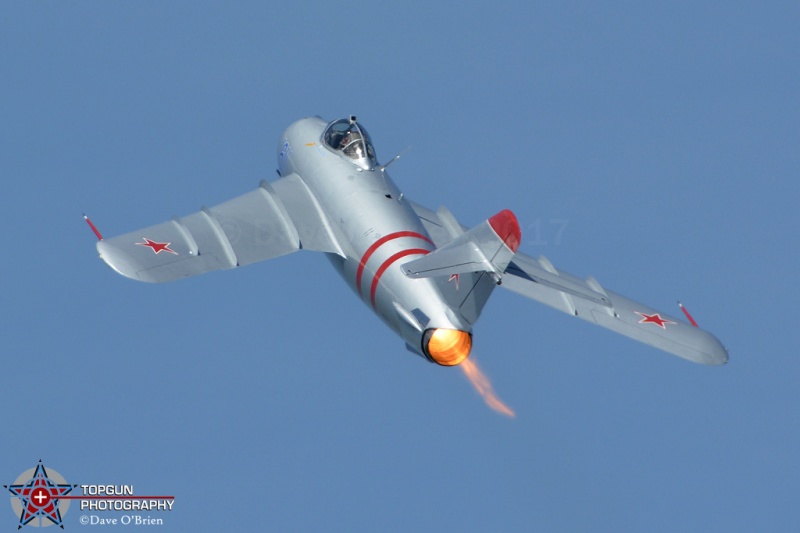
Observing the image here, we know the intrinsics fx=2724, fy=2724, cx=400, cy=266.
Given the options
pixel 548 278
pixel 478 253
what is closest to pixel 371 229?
pixel 478 253

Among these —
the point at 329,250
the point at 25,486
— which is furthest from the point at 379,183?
the point at 25,486

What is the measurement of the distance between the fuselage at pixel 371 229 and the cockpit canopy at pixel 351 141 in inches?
1.1

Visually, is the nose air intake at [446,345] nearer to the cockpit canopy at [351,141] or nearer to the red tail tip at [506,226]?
the red tail tip at [506,226]

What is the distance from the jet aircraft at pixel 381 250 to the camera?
72625 mm

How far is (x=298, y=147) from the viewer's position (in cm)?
8156

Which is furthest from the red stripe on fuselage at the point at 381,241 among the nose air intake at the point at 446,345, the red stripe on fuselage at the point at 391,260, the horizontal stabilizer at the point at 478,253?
the nose air intake at the point at 446,345

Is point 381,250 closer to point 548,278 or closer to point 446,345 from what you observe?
point 446,345

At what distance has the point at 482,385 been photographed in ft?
250

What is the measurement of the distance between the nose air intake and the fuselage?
0.04m

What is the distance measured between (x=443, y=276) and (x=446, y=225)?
23.1 ft

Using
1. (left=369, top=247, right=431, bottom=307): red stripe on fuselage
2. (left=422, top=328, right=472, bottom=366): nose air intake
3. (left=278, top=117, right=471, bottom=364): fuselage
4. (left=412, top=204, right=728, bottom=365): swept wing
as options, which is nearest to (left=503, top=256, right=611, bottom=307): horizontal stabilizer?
(left=412, top=204, right=728, bottom=365): swept wing

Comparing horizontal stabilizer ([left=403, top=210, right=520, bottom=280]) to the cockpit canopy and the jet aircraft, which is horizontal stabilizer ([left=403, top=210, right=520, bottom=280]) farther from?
the cockpit canopy

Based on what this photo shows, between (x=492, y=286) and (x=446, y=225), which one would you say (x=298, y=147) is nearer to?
(x=446, y=225)

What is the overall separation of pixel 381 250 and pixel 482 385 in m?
4.86
